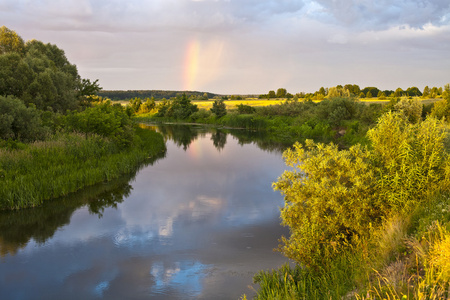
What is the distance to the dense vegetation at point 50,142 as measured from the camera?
1666 cm

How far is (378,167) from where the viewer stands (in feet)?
34.9

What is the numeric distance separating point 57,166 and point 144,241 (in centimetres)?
876

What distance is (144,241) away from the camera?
1274 centimetres

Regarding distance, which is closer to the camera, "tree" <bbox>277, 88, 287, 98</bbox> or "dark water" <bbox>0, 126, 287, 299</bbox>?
"dark water" <bbox>0, 126, 287, 299</bbox>

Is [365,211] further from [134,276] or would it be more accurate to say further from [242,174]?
[242,174]

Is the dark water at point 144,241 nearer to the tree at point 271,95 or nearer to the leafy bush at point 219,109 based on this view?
the leafy bush at point 219,109

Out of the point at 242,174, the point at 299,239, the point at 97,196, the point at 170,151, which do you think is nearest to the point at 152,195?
the point at 97,196

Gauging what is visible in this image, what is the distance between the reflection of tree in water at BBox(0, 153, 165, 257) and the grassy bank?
0.48 metres

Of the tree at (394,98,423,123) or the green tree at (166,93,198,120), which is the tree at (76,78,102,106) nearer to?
the tree at (394,98,423,123)

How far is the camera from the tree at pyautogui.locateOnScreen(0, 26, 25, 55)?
39750mm

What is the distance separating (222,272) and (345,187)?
4241mm

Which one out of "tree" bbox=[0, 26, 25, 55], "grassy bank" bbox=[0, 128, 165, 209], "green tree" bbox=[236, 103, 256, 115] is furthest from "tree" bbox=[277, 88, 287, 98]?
"grassy bank" bbox=[0, 128, 165, 209]

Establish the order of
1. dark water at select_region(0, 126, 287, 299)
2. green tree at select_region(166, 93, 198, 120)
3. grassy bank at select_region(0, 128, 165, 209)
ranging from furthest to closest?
green tree at select_region(166, 93, 198, 120) → grassy bank at select_region(0, 128, 165, 209) → dark water at select_region(0, 126, 287, 299)

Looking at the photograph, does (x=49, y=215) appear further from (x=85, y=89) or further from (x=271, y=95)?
(x=271, y=95)
